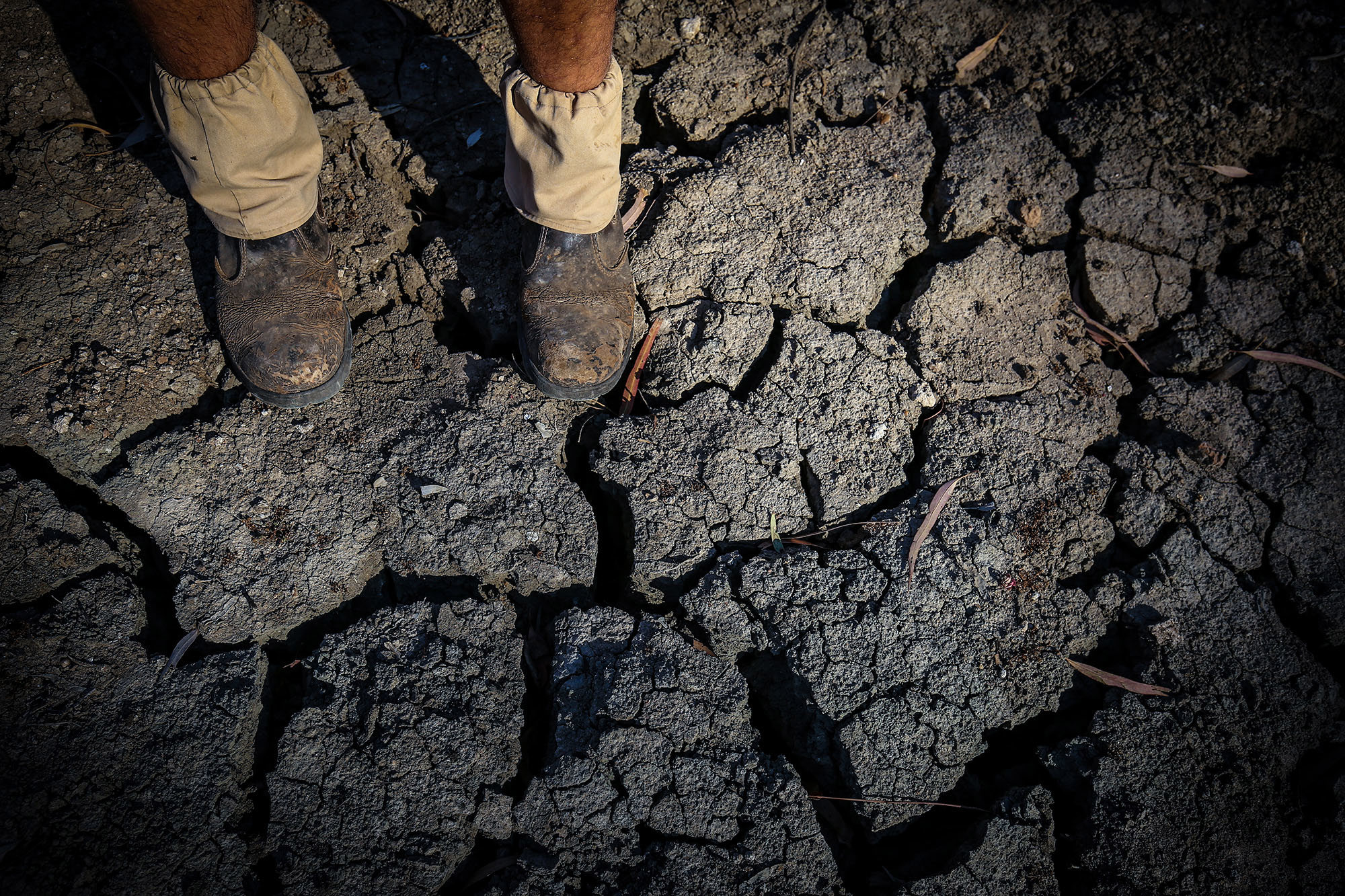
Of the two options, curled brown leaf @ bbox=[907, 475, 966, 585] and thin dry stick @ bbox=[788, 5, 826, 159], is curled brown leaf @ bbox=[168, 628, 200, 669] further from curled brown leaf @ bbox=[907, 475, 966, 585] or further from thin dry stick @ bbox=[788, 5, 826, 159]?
thin dry stick @ bbox=[788, 5, 826, 159]

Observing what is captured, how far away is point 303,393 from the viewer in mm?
1959

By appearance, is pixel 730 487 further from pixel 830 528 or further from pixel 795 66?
pixel 795 66

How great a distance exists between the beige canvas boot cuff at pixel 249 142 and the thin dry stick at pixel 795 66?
4.90 feet

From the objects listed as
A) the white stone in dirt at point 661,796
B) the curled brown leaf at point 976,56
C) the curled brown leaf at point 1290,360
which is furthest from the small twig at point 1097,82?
the white stone in dirt at point 661,796

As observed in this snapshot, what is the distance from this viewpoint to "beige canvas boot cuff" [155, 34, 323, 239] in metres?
1.71

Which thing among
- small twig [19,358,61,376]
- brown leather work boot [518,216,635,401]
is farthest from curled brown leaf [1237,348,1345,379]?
small twig [19,358,61,376]

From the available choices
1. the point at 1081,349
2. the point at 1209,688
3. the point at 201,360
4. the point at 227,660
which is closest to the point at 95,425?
the point at 201,360

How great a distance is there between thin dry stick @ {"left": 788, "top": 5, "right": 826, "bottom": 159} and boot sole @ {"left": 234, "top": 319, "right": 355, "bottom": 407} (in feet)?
5.29

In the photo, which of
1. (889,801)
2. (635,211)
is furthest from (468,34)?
(889,801)

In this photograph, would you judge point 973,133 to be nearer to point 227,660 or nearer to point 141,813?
point 227,660

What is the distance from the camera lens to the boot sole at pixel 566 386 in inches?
80.0

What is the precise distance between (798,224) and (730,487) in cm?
96

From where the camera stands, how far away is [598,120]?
1795mm

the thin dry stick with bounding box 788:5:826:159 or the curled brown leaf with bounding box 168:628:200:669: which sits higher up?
the thin dry stick with bounding box 788:5:826:159
